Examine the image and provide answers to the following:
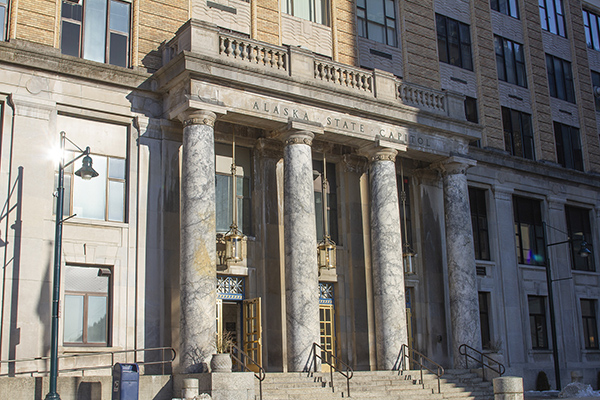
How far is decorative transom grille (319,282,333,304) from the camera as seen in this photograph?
83.8ft

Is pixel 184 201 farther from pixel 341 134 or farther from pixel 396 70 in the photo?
pixel 396 70

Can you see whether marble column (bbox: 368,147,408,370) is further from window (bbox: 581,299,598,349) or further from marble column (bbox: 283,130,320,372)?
window (bbox: 581,299,598,349)

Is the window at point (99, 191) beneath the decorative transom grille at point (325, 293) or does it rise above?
above

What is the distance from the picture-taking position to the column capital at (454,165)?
89.5 ft

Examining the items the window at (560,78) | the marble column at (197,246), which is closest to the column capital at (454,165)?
the marble column at (197,246)

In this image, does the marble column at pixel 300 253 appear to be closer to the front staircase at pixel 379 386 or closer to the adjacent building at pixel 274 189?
the adjacent building at pixel 274 189

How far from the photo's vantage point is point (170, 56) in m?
23.2

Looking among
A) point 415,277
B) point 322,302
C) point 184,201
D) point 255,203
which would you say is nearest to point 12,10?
point 184,201

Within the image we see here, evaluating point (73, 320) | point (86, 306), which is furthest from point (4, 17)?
point (73, 320)

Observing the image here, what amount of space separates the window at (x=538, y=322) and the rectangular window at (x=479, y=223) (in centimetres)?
312

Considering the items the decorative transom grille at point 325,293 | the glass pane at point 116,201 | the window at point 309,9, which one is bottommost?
the decorative transom grille at point 325,293

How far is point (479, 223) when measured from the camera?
3094 centimetres

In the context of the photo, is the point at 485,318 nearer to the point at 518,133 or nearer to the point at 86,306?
the point at 518,133

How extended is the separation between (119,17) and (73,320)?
9.58m
